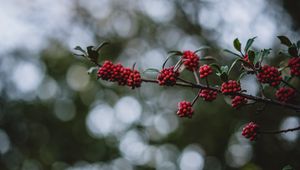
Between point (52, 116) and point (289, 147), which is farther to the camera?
point (52, 116)

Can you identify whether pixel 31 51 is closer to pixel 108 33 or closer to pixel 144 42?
pixel 108 33

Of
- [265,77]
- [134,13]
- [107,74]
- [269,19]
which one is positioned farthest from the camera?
[134,13]

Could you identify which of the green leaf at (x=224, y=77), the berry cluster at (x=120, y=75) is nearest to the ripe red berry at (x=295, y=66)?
the green leaf at (x=224, y=77)

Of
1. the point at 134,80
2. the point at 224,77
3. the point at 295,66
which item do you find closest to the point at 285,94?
the point at 295,66

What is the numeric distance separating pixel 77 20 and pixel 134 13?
5.43 ft

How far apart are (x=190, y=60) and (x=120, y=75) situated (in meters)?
0.31

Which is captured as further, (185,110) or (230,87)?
(185,110)

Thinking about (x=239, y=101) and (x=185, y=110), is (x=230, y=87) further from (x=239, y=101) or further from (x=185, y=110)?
(x=185, y=110)

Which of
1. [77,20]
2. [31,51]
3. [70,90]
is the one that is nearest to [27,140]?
[70,90]

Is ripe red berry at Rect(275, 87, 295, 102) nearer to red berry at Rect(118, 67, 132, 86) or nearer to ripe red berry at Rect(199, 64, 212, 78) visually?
ripe red berry at Rect(199, 64, 212, 78)

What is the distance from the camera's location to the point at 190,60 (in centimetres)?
154

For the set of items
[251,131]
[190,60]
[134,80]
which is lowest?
[251,131]

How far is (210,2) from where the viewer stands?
6.82 metres

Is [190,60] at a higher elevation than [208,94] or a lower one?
higher
